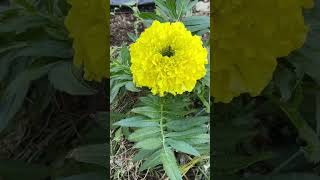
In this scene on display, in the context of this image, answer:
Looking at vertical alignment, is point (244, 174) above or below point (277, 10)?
below

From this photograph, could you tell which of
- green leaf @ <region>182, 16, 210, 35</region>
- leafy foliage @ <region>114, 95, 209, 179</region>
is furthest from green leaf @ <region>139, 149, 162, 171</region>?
green leaf @ <region>182, 16, 210, 35</region>

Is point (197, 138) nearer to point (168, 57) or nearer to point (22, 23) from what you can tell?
point (168, 57)

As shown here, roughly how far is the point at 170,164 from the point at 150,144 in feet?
0.10

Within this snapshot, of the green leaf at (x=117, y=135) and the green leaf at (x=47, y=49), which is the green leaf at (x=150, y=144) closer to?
the green leaf at (x=117, y=135)

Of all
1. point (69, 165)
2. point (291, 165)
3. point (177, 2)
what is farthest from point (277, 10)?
point (69, 165)

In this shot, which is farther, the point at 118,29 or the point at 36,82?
the point at 36,82

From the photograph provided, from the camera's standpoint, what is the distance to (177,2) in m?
0.57

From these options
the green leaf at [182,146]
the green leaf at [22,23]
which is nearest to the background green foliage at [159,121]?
the green leaf at [182,146]

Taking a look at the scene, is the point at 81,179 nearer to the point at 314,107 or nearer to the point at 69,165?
the point at 69,165

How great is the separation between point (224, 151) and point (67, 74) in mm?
185

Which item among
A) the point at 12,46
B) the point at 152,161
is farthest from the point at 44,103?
the point at 152,161

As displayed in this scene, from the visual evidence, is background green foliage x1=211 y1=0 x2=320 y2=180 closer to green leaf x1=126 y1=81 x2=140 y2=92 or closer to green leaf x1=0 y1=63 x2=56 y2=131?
green leaf x1=126 y1=81 x2=140 y2=92

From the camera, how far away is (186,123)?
0.58 meters

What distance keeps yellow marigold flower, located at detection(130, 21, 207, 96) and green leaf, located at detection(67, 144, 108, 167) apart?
10 cm
